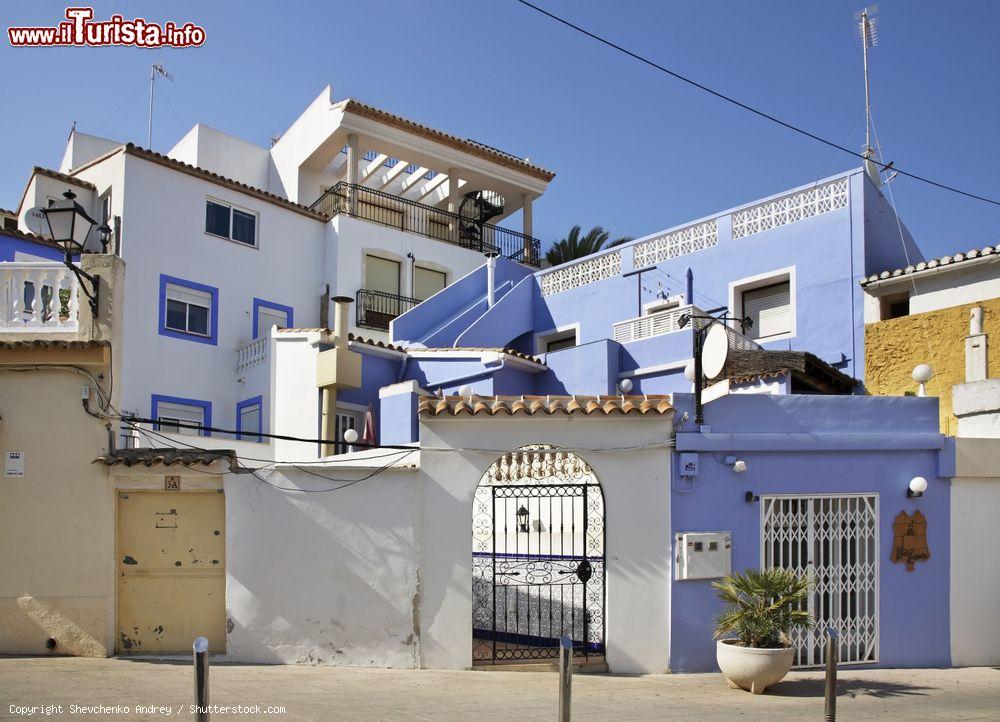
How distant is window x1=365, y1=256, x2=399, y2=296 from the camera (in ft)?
78.0

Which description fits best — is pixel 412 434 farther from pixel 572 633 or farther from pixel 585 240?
pixel 585 240

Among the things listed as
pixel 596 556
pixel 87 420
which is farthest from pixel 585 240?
pixel 87 420

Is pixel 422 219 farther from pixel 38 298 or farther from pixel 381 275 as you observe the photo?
pixel 38 298

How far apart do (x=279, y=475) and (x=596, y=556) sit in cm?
438

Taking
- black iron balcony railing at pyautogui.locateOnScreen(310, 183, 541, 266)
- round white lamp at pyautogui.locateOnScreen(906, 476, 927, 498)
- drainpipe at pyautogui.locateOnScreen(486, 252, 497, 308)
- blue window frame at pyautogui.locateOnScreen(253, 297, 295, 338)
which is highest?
black iron balcony railing at pyautogui.locateOnScreen(310, 183, 541, 266)

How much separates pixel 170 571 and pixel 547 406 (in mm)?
5003

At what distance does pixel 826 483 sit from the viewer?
11.3 m

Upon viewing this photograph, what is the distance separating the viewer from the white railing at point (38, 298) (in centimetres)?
1070

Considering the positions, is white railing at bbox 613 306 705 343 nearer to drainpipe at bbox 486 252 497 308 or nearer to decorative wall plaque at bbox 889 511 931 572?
drainpipe at bbox 486 252 497 308

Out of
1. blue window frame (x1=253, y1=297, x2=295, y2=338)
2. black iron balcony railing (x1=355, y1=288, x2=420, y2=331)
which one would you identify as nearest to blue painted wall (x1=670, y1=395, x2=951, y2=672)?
blue window frame (x1=253, y1=297, x2=295, y2=338)

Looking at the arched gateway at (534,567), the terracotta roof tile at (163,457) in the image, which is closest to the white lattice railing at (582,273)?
the arched gateway at (534,567)

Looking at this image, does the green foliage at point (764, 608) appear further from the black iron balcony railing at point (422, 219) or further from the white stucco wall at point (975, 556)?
the black iron balcony railing at point (422, 219)

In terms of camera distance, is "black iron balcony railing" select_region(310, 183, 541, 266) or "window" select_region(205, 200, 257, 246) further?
"black iron balcony railing" select_region(310, 183, 541, 266)

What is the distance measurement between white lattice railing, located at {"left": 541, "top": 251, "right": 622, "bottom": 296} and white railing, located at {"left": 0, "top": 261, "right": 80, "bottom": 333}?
43.4 feet
